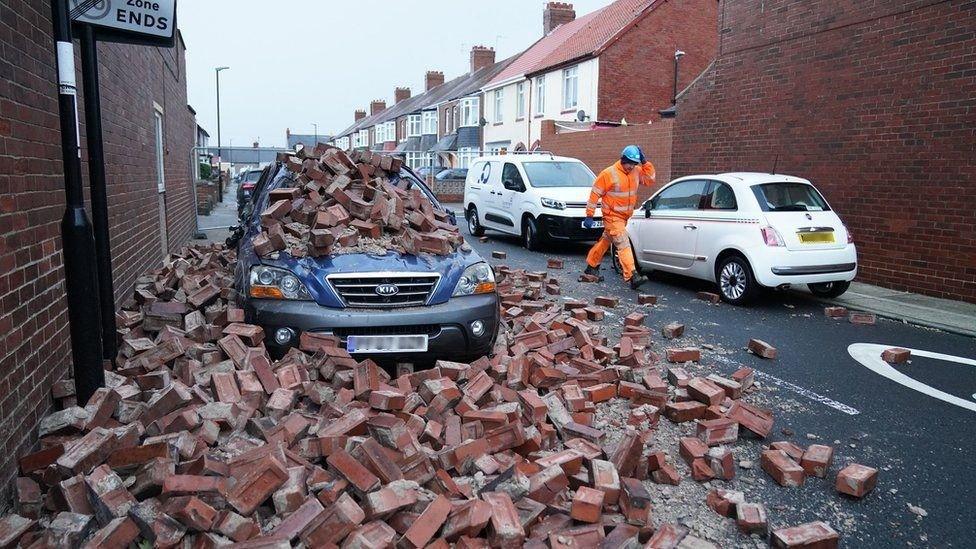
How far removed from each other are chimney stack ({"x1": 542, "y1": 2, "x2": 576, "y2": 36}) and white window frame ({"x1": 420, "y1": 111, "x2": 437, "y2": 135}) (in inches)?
574

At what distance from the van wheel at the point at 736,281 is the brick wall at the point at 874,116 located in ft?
9.89

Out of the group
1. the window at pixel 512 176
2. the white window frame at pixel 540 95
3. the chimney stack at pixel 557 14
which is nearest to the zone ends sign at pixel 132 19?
the window at pixel 512 176

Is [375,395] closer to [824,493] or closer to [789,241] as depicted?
[824,493]

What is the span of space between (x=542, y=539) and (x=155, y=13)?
4033 millimetres

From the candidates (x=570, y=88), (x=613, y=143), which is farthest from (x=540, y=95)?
(x=613, y=143)

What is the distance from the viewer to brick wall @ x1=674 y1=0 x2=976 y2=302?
9109mm

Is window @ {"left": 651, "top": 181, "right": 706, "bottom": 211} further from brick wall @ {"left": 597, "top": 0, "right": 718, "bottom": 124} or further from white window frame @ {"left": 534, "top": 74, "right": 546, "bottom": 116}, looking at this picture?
white window frame @ {"left": 534, "top": 74, "right": 546, "bottom": 116}

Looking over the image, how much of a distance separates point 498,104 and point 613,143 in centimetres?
2029

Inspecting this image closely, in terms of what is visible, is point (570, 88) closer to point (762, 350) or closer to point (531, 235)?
point (531, 235)

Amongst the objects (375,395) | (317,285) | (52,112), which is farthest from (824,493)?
(52,112)

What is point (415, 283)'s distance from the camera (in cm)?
491

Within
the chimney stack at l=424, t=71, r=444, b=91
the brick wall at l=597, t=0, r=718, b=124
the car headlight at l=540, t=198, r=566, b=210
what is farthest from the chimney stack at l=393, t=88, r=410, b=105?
the car headlight at l=540, t=198, r=566, b=210

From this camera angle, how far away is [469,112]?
1668 inches

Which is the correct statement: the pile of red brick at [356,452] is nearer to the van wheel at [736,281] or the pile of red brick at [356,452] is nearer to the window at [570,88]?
the van wheel at [736,281]
